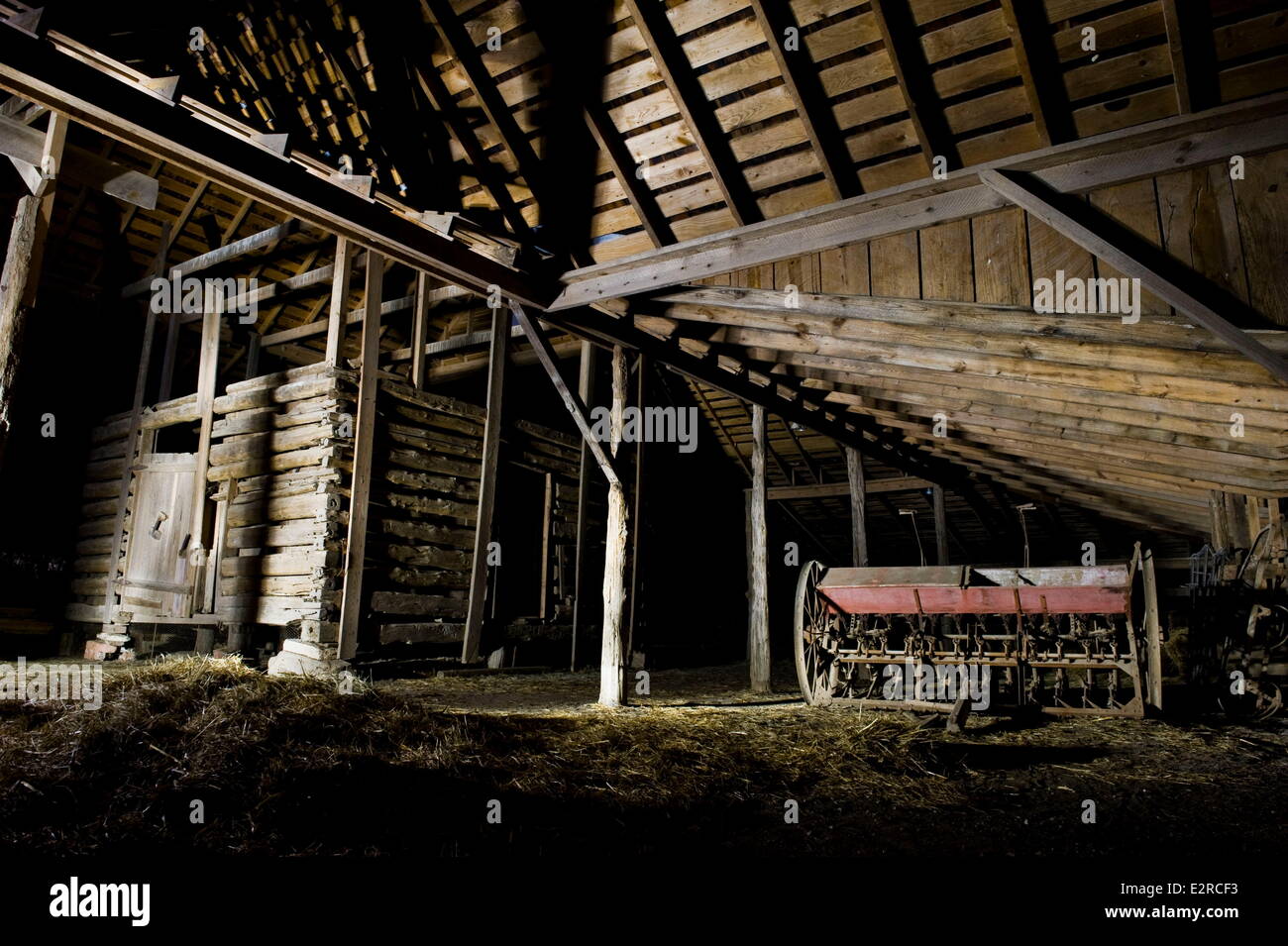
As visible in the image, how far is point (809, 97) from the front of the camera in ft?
15.1

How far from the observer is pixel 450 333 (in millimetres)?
13547

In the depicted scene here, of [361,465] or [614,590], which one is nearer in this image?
[614,590]

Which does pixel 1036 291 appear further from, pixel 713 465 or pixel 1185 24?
pixel 713 465

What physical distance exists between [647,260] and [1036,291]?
9.11 ft

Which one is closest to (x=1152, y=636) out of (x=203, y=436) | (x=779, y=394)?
(x=779, y=394)

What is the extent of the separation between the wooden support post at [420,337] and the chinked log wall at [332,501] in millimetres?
313

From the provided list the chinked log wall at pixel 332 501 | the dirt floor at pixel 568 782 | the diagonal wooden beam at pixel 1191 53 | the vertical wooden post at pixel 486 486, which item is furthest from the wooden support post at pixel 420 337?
the diagonal wooden beam at pixel 1191 53

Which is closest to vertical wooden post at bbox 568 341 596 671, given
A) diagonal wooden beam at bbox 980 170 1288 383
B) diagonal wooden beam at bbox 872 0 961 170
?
diagonal wooden beam at bbox 872 0 961 170

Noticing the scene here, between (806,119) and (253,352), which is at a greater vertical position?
(253,352)

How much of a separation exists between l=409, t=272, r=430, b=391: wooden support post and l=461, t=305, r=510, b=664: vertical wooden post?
37.1 inches

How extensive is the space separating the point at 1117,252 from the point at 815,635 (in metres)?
4.67

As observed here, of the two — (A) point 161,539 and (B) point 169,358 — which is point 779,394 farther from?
(B) point 169,358

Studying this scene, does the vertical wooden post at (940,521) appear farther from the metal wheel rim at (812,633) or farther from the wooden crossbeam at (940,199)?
the wooden crossbeam at (940,199)

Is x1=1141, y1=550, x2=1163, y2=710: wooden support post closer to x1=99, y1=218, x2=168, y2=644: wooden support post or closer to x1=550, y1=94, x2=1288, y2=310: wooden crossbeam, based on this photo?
x1=550, y1=94, x2=1288, y2=310: wooden crossbeam
